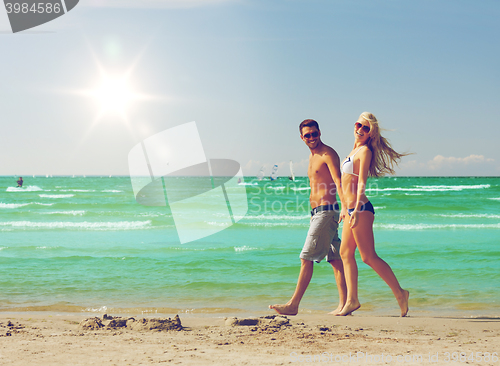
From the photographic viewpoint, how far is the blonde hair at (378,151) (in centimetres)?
434

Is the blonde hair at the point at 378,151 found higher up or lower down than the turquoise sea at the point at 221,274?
higher up

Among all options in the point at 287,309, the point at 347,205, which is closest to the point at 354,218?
the point at 347,205

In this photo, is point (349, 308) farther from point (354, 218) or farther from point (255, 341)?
point (255, 341)

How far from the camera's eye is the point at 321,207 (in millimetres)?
4434

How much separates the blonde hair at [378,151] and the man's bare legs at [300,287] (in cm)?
119

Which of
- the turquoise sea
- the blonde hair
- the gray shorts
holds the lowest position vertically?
the turquoise sea

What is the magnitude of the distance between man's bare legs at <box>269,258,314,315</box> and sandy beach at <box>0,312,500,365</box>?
113 millimetres

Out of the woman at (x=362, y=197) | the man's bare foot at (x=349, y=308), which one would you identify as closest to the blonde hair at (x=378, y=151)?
the woman at (x=362, y=197)

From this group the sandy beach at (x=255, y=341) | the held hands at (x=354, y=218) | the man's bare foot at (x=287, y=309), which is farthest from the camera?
the man's bare foot at (x=287, y=309)

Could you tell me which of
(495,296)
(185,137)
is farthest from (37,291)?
(495,296)

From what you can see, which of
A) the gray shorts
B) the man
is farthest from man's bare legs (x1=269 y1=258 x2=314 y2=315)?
the gray shorts

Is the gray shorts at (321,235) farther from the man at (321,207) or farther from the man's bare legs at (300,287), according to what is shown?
the man's bare legs at (300,287)

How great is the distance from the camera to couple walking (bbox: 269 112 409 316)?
4.26 metres

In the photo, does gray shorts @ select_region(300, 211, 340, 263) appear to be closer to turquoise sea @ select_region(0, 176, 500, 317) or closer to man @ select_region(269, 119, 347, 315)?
man @ select_region(269, 119, 347, 315)
